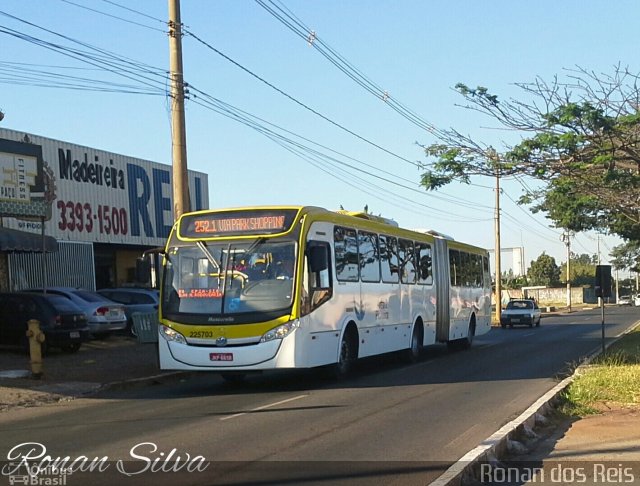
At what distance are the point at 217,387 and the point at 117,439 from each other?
621 centimetres

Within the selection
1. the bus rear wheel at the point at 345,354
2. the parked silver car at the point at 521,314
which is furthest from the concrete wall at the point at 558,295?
the bus rear wheel at the point at 345,354

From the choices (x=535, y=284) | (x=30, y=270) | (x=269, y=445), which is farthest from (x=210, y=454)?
(x=535, y=284)

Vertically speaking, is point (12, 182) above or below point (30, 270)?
above

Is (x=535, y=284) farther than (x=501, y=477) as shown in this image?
Yes

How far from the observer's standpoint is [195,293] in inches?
588

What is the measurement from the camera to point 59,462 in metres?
8.92

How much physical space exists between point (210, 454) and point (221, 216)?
679 centimetres

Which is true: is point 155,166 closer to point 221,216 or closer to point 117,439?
point 221,216

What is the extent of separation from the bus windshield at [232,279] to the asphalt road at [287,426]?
158cm

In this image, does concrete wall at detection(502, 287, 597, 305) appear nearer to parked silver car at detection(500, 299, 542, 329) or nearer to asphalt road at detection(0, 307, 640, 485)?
parked silver car at detection(500, 299, 542, 329)

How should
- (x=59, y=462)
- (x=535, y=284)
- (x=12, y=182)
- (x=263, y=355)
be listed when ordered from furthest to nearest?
(x=535, y=284) → (x=12, y=182) → (x=263, y=355) → (x=59, y=462)

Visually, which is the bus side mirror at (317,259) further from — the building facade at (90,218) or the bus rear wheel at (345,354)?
the building facade at (90,218)

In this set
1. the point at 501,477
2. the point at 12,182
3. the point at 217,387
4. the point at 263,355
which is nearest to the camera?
the point at 501,477

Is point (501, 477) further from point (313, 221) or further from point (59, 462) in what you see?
point (313, 221)
